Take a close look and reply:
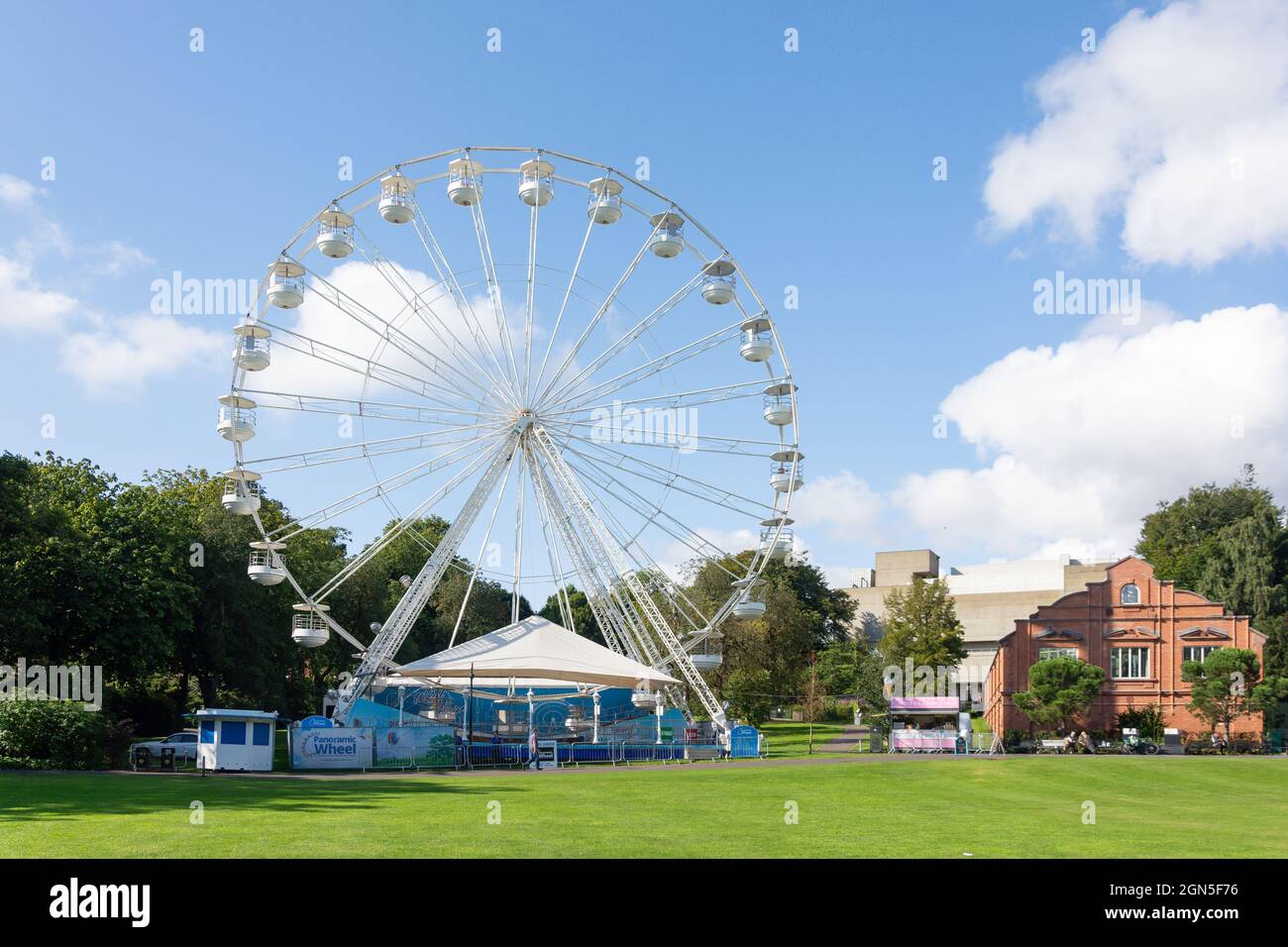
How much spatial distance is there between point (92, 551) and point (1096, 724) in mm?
50468

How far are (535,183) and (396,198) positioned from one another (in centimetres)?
532

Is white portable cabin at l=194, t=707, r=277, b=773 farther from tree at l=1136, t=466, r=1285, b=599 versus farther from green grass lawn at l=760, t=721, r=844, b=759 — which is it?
tree at l=1136, t=466, r=1285, b=599

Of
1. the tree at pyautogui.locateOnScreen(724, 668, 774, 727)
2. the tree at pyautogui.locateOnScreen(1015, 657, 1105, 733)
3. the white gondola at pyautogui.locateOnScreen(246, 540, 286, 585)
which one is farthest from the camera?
the tree at pyautogui.locateOnScreen(724, 668, 774, 727)

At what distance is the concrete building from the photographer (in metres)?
121

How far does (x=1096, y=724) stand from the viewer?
63.8m

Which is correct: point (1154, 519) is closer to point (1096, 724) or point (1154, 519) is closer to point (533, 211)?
point (1096, 724)

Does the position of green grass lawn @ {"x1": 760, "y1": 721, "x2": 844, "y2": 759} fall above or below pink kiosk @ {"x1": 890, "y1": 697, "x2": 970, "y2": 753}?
below

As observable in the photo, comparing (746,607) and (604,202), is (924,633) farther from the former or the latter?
(604,202)

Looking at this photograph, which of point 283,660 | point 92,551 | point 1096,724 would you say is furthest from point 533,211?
point 1096,724

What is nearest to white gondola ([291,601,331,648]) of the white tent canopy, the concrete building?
the white tent canopy

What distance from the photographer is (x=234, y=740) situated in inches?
1433

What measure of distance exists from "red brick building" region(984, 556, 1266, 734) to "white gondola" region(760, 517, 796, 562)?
70.2 ft

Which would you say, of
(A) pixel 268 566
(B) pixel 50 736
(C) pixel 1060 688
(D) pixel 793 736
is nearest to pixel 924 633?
(D) pixel 793 736

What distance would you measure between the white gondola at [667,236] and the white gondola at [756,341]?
166 inches
